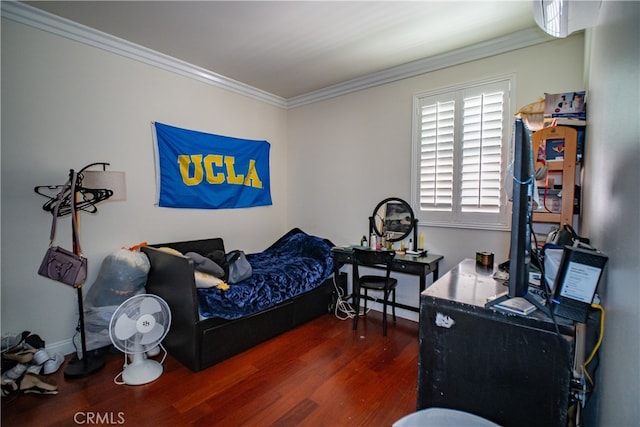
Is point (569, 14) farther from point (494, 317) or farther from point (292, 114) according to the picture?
point (292, 114)

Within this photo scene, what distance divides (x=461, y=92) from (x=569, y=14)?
4.83 ft

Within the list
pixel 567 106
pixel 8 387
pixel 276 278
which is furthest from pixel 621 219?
pixel 8 387

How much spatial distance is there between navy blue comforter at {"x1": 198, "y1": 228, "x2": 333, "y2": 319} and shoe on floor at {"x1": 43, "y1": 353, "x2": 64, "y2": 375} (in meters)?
1.15

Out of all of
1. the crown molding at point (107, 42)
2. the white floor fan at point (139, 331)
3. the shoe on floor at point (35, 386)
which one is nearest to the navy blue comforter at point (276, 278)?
the white floor fan at point (139, 331)

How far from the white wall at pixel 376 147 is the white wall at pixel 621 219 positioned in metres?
1.62

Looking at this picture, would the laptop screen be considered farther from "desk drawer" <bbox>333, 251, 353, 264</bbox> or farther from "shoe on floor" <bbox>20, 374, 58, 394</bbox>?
"shoe on floor" <bbox>20, 374, 58, 394</bbox>

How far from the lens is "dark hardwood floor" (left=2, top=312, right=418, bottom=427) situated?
5.75ft

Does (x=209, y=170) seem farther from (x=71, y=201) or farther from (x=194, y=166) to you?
(x=71, y=201)

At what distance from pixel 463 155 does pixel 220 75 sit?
2.75 meters

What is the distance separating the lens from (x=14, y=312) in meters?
2.24

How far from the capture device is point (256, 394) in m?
1.97

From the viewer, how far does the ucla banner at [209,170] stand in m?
3.00

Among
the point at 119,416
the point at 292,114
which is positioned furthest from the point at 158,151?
the point at 119,416

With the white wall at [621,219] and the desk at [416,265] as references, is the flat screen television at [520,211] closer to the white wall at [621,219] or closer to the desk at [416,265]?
the white wall at [621,219]
